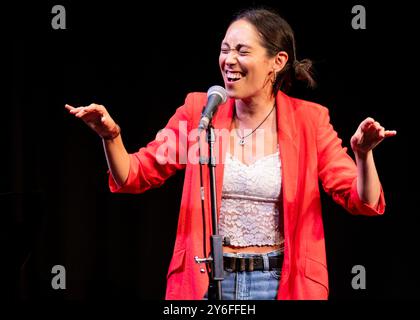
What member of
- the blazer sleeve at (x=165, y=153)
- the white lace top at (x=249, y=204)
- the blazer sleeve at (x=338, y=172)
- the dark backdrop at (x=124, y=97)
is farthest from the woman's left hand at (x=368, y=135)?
the dark backdrop at (x=124, y=97)

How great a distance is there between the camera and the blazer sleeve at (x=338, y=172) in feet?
6.21

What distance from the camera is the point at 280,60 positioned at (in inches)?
82.1

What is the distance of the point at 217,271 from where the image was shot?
1.68 metres

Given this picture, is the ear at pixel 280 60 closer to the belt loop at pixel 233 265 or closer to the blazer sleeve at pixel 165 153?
the blazer sleeve at pixel 165 153

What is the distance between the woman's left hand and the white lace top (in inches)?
11.6

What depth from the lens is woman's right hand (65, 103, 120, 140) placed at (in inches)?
67.9

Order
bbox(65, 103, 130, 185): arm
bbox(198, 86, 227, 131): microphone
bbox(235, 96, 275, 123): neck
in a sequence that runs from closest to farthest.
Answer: bbox(198, 86, 227, 131): microphone, bbox(65, 103, 130, 185): arm, bbox(235, 96, 275, 123): neck

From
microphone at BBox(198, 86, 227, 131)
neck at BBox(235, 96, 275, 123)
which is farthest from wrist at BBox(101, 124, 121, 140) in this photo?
neck at BBox(235, 96, 275, 123)

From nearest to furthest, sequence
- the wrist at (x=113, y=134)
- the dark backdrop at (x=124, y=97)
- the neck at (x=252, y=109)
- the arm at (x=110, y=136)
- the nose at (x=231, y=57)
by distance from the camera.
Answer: the arm at (x=110, y=136) < the wrist at (x=113, y=134) < the nose at (x=231, y=57) < the neck at (x=252, y=109) < the dark backdrop at (x=124, y=97)

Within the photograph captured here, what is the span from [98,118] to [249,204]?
1.76 ft

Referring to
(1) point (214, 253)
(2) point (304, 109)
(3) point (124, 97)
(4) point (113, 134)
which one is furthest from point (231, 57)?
(3) point (124, 97)

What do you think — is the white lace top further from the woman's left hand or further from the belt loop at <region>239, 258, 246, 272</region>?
the woman's left hand
